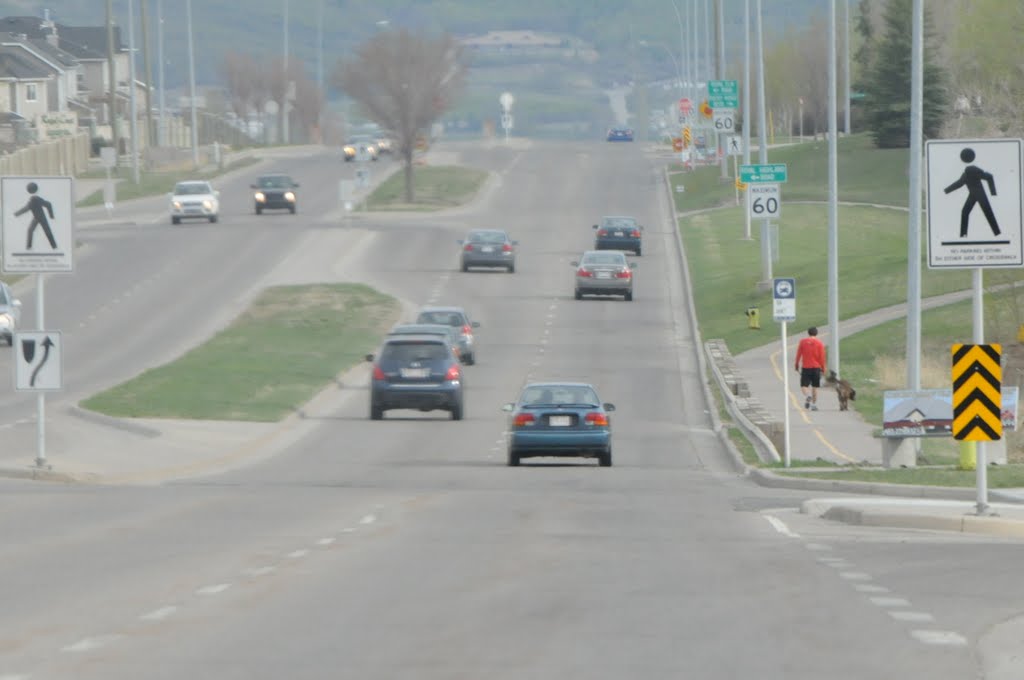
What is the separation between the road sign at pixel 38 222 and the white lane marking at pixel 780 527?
32.8 ft

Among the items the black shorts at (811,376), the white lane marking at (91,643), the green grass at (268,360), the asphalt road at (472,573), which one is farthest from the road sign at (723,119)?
the white lane marking at (91,643)

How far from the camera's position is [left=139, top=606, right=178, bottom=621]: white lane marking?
12.2 metres

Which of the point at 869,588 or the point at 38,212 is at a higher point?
the point at 38,212

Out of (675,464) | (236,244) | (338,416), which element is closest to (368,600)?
(675,464)

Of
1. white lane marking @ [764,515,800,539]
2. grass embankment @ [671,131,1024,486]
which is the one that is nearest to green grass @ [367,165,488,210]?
grass embankment @ [671,131,1024,486]

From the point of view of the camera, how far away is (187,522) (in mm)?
19344

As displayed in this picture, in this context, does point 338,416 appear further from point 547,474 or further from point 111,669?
point 111,669

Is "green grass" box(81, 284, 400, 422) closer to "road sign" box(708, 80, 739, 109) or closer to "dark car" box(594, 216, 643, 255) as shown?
"road sign" box(708, 80, 739, 109)

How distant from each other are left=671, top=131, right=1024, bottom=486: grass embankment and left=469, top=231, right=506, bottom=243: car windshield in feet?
22.4

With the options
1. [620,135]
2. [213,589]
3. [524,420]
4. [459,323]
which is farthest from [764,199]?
[620,135]

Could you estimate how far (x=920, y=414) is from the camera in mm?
28469

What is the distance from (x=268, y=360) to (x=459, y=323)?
5.26m

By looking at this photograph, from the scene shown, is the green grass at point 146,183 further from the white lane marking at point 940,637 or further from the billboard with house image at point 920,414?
the white lane marking at point 940,637

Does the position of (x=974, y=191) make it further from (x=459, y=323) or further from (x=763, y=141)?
(x=763, y=141)
